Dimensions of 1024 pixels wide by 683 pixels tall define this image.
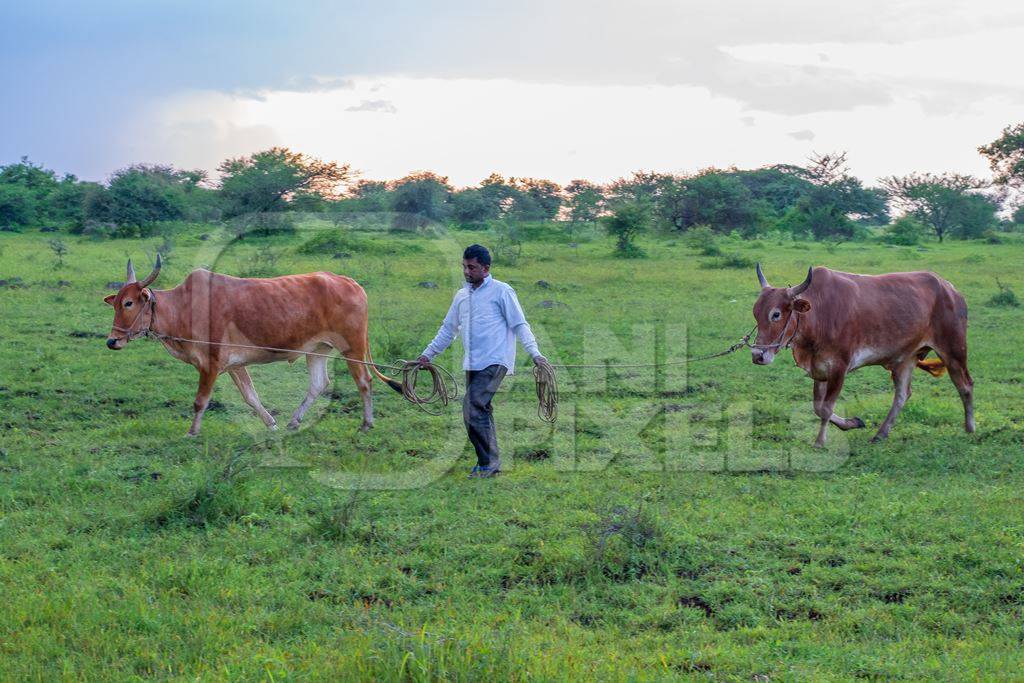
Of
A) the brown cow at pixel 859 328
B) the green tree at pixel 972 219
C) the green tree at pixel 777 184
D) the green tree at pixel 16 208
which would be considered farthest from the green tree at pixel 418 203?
the brown cow at pixel 859 328

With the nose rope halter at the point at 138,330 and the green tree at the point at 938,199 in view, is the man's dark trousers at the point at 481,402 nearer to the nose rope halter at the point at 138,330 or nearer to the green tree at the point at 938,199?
the nose rope halter at the point at 138,330

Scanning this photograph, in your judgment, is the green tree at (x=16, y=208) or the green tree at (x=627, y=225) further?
the green tree at (x=16, y=208)

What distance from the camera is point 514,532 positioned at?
568cm

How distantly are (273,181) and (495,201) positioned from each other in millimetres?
11753

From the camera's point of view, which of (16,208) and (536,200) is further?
(536,200)

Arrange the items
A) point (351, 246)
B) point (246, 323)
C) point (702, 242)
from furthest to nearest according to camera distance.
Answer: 1. point (702, 242)
2. point (351, 246)
3. point (246, 323)

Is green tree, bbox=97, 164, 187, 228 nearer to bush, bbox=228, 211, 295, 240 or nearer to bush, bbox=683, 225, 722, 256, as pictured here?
bush, bbox=228, 211, 295, 240

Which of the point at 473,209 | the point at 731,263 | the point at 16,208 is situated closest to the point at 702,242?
the point at 731,263

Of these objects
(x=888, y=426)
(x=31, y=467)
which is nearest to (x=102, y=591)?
(x=31, y=467)

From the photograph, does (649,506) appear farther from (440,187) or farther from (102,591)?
(440,187)

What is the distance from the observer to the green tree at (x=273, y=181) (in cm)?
2993

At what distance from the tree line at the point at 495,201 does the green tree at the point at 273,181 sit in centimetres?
4

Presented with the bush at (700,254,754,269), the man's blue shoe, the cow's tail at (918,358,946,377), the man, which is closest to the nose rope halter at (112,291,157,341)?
the man

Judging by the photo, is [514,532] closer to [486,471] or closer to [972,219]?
[486,471]
